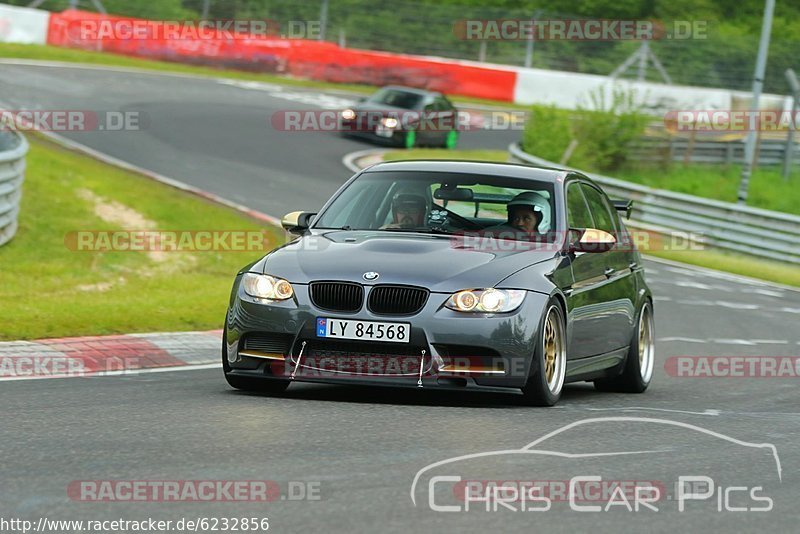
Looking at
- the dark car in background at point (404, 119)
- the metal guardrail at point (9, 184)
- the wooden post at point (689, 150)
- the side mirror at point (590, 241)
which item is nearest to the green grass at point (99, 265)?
the metal guardrail at point (9, 184)

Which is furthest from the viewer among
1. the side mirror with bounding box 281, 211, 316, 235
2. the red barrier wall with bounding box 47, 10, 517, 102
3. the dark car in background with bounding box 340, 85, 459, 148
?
the red barrier wall with bounding box 47, 10, 517, 102

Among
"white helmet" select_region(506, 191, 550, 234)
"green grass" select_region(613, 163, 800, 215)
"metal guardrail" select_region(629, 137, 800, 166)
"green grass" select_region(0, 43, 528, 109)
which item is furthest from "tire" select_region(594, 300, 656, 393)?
"green grass" select_region(0, 43, 528, 109)

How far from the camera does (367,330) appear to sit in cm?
830

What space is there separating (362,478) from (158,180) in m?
18.6

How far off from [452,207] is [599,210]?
62.4 inches

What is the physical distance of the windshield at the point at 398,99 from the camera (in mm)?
36463

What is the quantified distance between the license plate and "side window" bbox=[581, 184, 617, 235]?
2710mm

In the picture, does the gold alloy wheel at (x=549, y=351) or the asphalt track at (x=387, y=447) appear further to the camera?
the gold alloy wheel at (x=549, y=351)

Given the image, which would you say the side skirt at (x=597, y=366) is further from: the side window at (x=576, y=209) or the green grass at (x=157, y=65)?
the green grass at (x=157, y=65)

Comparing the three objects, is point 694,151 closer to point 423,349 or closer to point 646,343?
point 646,343

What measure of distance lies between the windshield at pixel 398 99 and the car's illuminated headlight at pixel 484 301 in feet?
92.6

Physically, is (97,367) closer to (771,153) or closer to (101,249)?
(101,249)

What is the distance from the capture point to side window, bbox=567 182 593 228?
390 inches

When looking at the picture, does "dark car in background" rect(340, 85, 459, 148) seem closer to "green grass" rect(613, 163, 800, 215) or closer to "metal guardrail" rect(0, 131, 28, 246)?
"green grass" rect(613, 163, 800, 215)
